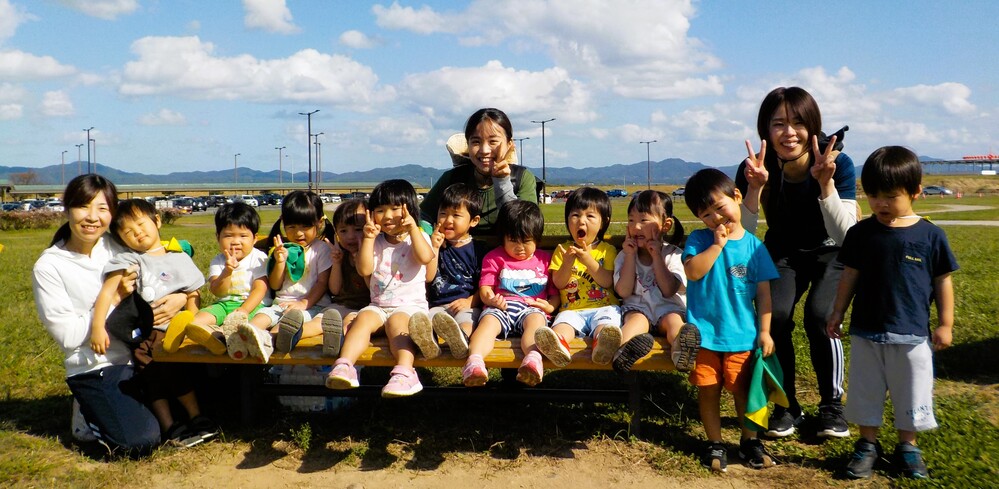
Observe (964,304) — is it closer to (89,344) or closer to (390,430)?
(390,430)

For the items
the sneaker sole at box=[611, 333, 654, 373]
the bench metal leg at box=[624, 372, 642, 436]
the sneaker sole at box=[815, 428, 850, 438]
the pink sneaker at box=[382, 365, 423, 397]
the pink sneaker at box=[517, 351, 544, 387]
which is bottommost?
the sneaker sole at box=[815, 428, 850, 438]

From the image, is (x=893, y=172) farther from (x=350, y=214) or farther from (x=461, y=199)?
(x=350, y=214)

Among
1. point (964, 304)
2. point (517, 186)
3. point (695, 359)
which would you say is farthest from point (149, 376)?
point (964, 304)

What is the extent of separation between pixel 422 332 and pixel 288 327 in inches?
29.2

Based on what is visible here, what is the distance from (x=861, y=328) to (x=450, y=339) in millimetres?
2092

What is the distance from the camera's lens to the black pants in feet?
13.7

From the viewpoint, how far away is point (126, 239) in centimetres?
433

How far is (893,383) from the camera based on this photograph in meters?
3.67

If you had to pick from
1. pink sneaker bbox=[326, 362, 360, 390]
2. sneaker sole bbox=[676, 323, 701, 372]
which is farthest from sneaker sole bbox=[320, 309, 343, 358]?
sneaker sole bbox=[676, 323, 701, 372]

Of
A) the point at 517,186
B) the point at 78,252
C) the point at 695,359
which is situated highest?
the point at 517,186

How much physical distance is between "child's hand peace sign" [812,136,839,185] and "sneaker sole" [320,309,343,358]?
266cm

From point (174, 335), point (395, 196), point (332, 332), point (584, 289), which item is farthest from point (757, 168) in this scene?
point (174, 335)

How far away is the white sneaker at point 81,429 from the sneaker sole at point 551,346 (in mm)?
2721

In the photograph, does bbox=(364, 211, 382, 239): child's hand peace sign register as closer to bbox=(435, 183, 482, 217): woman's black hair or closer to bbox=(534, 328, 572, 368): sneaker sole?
bbox=(435, 183, 482, 217): woman's black hair
